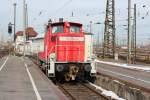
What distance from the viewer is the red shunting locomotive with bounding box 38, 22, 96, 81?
2511 cm

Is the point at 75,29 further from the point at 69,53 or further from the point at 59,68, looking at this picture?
the point at 59,68

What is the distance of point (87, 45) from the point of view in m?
26.2

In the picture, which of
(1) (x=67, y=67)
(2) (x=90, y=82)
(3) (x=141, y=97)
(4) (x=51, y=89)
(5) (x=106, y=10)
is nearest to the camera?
(3) (x=141, y=97)

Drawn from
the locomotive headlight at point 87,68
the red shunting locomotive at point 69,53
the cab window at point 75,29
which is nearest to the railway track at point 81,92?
the red shunting locomotive at point 69,53

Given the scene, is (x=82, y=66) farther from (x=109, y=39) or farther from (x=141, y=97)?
(x=109, y=39)

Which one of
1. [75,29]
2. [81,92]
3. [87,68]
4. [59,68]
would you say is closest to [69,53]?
[59,68]

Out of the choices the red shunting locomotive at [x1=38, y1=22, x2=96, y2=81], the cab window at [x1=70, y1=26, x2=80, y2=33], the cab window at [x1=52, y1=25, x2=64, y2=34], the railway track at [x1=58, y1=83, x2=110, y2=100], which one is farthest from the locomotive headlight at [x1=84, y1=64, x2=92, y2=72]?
the cab window at [x1=52, y1=25, x2=64, y2=34]

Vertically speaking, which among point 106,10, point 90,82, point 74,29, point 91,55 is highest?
point 106,10

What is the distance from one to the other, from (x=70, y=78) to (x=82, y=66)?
1.07 meters

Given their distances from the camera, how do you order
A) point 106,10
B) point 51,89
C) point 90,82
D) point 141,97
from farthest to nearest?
1. point 106,10
2. point 90,82
3. point 51,89
4. point 141,97

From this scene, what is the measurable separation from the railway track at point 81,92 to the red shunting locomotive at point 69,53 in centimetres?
57

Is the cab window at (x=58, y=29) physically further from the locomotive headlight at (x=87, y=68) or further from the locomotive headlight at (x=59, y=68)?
the locomotive headlight at (x=87, y=68)

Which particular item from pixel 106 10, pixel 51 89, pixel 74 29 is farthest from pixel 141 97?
pixel 106 10

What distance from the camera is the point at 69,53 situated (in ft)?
84.7
